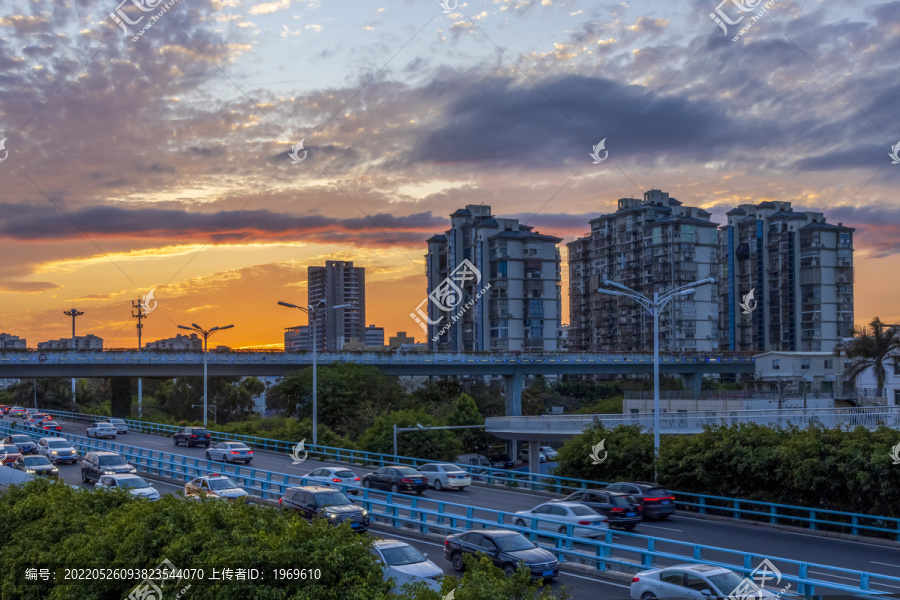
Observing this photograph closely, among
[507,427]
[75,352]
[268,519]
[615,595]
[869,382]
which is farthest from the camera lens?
[75,352]

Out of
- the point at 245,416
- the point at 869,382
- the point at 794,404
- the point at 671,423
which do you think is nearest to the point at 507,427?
the point at 671,423

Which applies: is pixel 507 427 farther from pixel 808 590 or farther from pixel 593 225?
pixel 593 225

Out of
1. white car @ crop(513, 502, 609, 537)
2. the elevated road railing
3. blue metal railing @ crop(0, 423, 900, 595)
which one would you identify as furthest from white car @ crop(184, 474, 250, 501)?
the elevated road railing

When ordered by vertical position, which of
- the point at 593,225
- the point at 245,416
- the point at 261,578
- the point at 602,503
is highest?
the point at 593,225

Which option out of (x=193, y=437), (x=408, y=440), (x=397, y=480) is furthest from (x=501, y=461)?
(x=397, y=480)

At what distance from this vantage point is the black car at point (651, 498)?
2914cm

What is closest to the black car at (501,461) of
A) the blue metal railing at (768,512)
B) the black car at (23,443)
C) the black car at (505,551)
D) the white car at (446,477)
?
the blue metal railing at (768,512)

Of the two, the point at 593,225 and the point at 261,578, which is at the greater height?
the point at 593,225

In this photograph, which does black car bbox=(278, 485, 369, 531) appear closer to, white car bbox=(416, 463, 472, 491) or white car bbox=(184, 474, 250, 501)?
white car bbox=(184, 474, 250, 501)

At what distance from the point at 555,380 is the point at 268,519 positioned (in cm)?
12731

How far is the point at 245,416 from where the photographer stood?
411 ft

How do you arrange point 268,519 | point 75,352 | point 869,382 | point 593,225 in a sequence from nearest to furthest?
point 268,519
point 869,382
point 75,352
point 593,225

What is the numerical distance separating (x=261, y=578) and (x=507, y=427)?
152 feet

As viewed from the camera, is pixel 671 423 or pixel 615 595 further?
pixel 671 423
